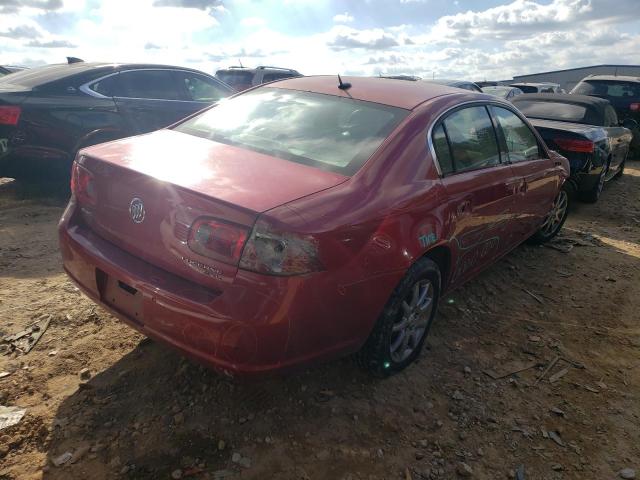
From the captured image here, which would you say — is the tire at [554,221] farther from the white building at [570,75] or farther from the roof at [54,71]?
the white building at [570,75]

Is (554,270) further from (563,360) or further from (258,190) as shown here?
(258,190)

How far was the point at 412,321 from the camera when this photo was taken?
2834mm

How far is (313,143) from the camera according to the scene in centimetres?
272

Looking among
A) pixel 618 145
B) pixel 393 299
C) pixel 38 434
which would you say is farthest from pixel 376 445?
pixel 618 145

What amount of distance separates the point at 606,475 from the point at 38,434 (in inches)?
105

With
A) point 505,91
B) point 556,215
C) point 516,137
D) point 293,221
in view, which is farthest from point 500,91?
point 293,221

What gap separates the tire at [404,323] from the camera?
2.57 metres

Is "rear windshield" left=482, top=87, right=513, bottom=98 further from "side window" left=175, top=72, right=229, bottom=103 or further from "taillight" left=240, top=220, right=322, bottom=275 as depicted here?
"taillight" left=240, top=220, right=322, bottom=275

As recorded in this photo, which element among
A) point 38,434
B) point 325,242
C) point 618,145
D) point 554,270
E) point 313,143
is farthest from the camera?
point 618,145

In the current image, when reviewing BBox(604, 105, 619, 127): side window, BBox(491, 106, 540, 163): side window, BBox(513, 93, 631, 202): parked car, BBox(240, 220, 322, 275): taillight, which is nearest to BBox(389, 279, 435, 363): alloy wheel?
BBox(240, 220, 322, 275): taillight

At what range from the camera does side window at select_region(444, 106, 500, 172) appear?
3035 mm

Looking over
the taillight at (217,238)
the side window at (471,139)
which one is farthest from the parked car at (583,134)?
the taillight at (217,238)

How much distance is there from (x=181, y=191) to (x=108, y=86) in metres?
4.42

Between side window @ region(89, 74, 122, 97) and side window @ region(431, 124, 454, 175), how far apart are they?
14.4 feet
